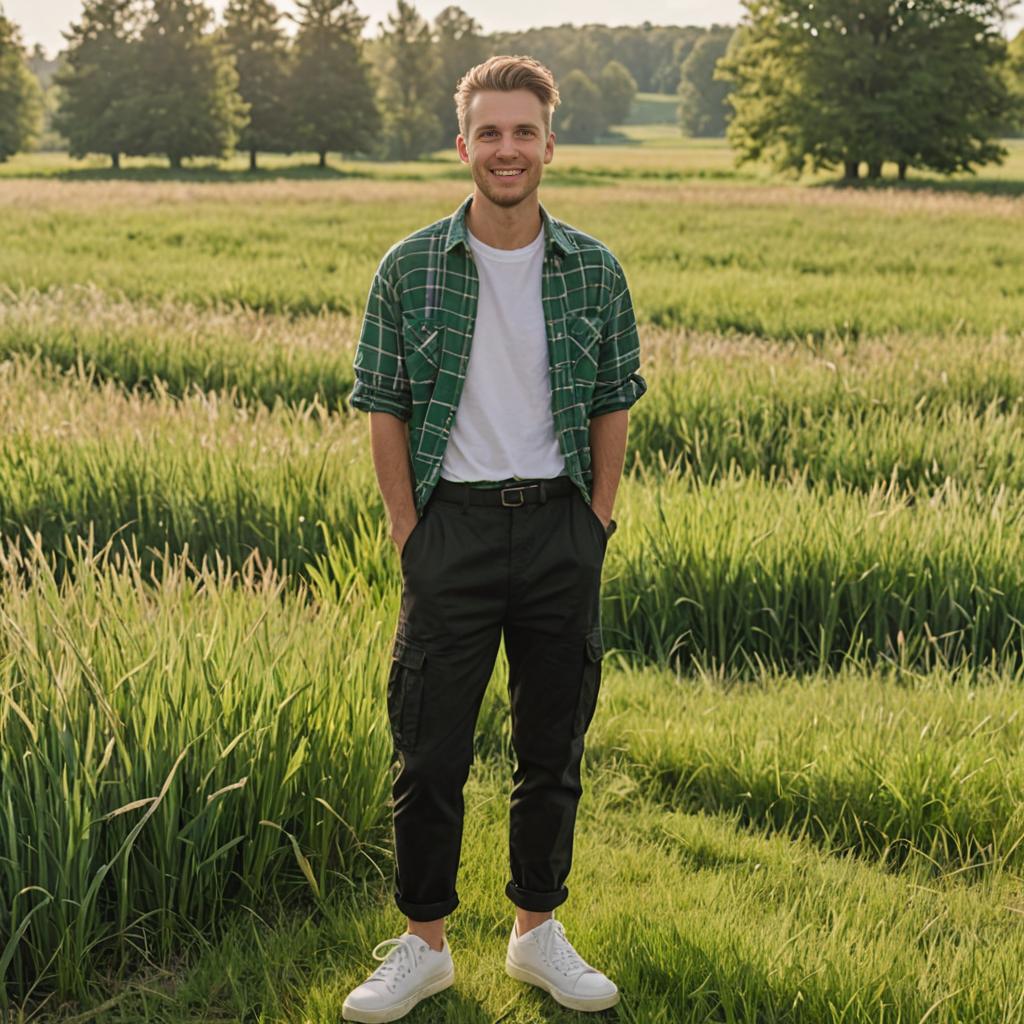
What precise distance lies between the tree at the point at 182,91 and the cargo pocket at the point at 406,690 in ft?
225

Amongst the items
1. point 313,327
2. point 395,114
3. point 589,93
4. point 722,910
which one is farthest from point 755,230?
point 589,93

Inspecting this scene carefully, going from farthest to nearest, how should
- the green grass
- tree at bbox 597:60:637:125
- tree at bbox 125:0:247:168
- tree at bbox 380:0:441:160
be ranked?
the green grass, tree at bbox 597:60:637:125, tree at bbox 380:0:441:160, tree at bbox 125:0:247:168

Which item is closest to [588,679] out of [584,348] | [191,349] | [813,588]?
[584,348]

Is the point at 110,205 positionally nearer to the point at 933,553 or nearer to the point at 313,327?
the point at 313,327

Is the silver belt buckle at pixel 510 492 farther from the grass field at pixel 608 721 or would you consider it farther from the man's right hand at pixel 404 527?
the grass field at pixel 608 721

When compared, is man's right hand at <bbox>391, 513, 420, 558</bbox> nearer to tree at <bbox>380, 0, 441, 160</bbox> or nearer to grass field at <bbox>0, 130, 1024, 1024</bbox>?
grass field at <bbox>0, 130, 1024, 1024</bbox>

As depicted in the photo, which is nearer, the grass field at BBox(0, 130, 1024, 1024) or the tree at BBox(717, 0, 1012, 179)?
the grass field at BBox(0, 130, 1024, 1024)

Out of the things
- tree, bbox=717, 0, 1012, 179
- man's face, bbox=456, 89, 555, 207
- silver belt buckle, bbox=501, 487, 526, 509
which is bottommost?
silver belt buckle, bbox=501, 487, 526, 509

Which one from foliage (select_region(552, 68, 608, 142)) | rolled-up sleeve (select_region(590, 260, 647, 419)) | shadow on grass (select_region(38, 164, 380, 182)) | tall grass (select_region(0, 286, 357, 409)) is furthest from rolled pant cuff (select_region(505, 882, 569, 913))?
foliage (select_region(552, 68, 608, 142))

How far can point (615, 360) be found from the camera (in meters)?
2.66

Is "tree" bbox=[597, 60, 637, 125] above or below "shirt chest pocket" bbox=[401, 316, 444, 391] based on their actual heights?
above

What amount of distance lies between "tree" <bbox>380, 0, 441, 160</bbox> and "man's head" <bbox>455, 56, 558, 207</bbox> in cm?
9267

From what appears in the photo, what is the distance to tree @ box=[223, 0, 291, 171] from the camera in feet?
240

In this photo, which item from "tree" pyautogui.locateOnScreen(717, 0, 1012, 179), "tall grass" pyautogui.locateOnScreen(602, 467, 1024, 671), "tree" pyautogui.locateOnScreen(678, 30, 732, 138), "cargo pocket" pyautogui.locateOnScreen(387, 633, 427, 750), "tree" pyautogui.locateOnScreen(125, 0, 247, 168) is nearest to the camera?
"cargo pocket" pyautogui.locateOnScreen(387, 633, 427, 750)
